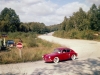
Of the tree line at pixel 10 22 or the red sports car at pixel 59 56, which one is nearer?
the red sports car at pixel 59 56

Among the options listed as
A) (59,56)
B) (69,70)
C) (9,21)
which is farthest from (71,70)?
(9,21)

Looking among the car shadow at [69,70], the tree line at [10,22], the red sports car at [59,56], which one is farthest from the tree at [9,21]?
the car shadow at [69,70]

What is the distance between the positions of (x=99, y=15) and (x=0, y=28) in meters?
47.2

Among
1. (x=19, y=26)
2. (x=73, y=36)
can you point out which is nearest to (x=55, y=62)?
(x=73, y=36)

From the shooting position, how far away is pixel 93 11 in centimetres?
8094

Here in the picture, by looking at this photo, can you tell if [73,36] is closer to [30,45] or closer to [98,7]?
[98,7]

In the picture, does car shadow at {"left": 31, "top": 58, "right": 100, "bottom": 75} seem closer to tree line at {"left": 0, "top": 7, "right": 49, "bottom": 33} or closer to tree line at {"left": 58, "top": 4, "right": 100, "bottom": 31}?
tree line at {"left": 58, "top": 4, "right": 100, "bottom": 31}

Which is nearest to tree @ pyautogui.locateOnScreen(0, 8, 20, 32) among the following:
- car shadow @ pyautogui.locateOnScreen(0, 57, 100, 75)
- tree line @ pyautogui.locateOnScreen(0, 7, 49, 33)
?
tree line @ pyautogui.locateOnScreen(0, 7, 49, 33)

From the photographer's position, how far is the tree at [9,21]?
90625 millimetres

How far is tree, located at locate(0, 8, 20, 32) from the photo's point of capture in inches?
3568

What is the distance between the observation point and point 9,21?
10019 centimetres

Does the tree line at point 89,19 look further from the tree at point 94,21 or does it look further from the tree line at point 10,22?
the tree line at point 10,22

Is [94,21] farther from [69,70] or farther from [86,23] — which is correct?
[69,70]

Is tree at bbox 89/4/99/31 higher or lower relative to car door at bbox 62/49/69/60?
higher
